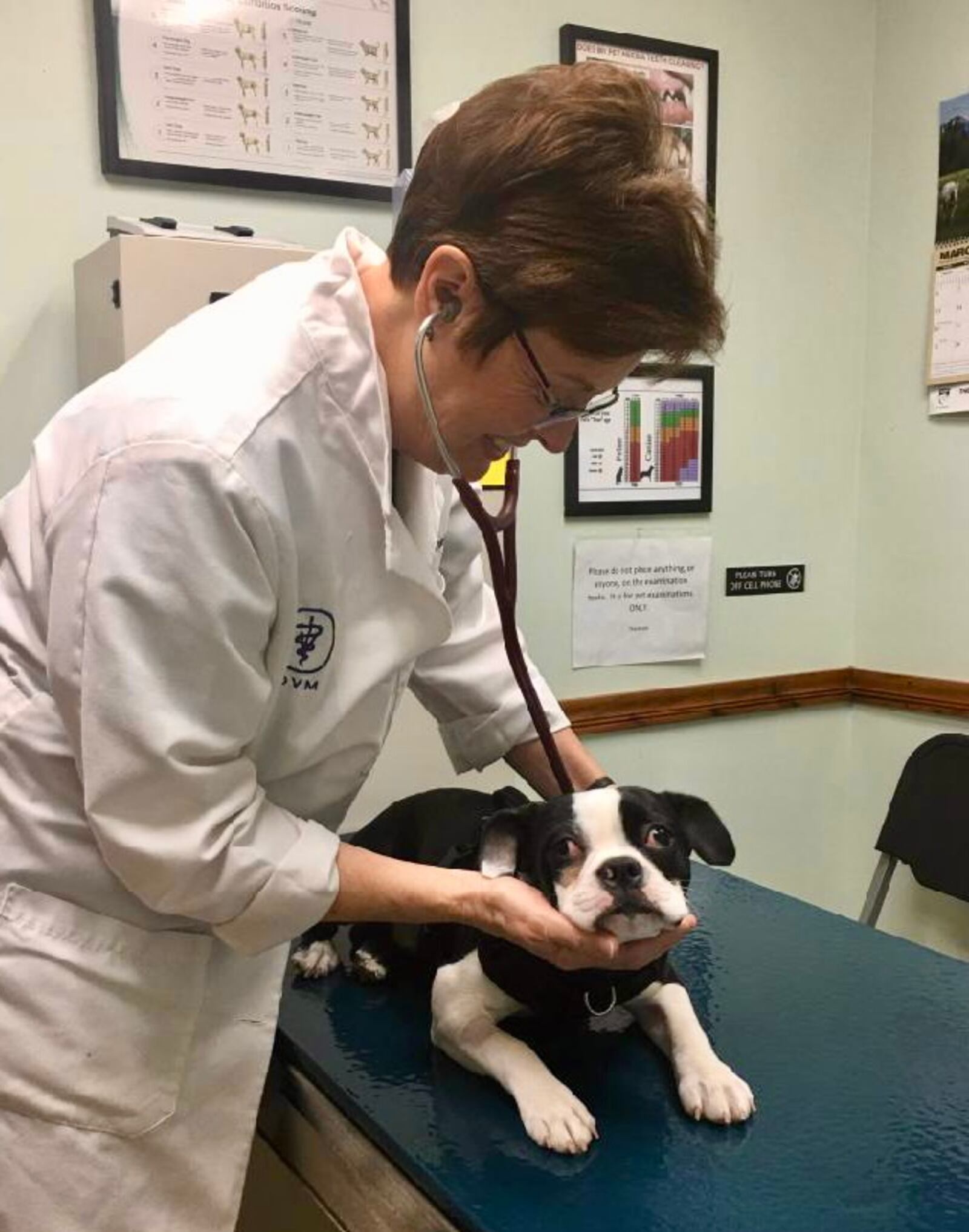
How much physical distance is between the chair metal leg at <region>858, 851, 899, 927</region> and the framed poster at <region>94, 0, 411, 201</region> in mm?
1474

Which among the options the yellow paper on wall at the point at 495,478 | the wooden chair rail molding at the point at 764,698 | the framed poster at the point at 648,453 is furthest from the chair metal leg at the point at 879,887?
the yellow paper on wall at the point at 495,478

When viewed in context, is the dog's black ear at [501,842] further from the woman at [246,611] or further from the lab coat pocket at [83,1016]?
the lab coat pocket at [83,1016]

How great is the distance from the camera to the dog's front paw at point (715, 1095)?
884 millimetres

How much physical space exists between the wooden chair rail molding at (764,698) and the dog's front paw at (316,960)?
3.04 feet

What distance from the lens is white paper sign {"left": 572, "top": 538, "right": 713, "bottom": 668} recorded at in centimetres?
211

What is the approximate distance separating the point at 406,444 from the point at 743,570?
1.48 m

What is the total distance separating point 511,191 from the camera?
0.78 m

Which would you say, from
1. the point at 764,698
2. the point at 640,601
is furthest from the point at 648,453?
the point at 764,698

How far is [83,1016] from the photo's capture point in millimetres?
832

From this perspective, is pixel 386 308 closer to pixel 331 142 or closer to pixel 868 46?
pixel 331 142

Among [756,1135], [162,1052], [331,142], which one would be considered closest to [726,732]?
[331,142]

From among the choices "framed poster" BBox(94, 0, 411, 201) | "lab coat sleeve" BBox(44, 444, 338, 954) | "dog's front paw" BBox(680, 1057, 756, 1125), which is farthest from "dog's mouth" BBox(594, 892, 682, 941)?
"framed poster" BBox(94, 0, 411, 201)

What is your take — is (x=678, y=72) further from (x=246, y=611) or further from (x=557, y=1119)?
(x=557, y=1119)

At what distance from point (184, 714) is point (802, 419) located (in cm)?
184
